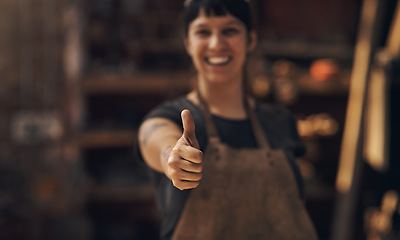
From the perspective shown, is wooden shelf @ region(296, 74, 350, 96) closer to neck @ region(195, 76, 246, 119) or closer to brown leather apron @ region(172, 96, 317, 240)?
neck @ region(195, 76, 246, 119)

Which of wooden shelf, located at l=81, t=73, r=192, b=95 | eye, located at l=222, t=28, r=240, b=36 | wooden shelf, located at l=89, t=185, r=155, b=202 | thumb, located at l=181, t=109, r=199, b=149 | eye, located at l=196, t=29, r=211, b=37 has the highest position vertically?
eye, located at l=222, t=28, r=240, b=36

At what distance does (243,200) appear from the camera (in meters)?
1.04

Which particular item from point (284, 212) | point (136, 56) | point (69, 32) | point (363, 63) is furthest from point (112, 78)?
point (284, 212)

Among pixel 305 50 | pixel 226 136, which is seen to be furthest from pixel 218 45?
pixel 305 50

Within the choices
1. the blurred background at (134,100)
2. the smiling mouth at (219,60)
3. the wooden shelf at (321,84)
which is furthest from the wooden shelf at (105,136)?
the smiling mouth at (219,60)

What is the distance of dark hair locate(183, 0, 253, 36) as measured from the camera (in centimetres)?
110

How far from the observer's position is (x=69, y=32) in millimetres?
2930

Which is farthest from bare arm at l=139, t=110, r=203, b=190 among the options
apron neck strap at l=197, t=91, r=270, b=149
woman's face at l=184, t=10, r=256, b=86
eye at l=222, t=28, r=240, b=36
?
eye at l=222, t=28, r=240, b=36

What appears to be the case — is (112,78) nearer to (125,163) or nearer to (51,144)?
(125,163)

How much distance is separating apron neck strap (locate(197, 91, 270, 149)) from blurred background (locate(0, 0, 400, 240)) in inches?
51.0

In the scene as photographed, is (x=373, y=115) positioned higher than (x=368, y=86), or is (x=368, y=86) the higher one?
(x=368, y=86)

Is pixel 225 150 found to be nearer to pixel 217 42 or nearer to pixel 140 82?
pixel 217 42

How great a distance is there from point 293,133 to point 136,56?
1.98m

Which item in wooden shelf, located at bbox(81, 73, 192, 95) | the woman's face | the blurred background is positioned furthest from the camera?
wooden shelf, located at bbox(81, 73, 192, 95)
